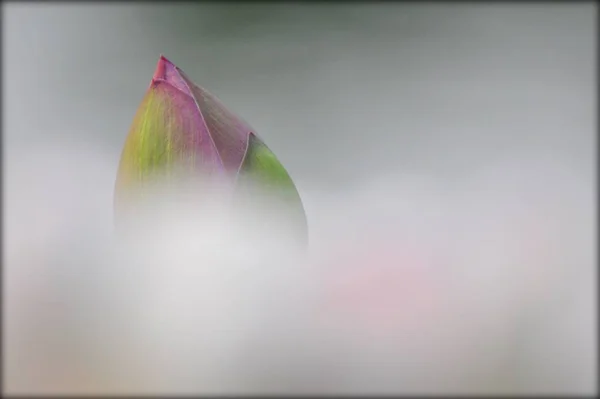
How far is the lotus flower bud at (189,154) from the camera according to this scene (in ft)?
0.47

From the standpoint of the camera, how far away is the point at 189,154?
144mm

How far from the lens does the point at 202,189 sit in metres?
0.14

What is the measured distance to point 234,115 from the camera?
16 centimetres

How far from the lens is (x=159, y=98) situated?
0.15 meters

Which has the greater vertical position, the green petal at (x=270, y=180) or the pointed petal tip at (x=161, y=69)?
the pointed petal tip at (x=161, y=69)

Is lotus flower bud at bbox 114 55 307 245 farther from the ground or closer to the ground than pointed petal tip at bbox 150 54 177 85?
closer to the ground

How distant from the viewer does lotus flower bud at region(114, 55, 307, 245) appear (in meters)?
0.14

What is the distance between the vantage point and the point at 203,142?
0.14m

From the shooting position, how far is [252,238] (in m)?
0.14

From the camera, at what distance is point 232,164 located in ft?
0.47

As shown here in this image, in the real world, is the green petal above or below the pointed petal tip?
below

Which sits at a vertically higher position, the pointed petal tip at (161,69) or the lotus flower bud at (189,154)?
the pointed petal tip at (161,69)
